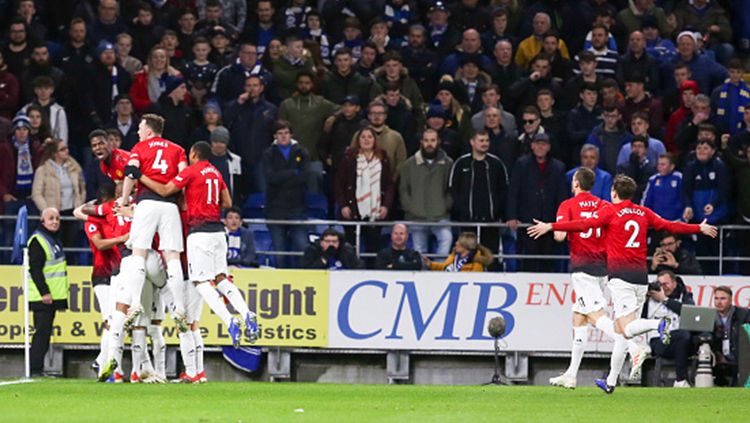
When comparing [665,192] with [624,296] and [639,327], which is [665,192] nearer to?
[624,296]

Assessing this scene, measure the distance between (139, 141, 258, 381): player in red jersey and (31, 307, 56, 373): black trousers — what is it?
3658 mm

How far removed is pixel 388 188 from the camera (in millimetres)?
24328

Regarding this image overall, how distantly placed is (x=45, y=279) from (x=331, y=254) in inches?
160

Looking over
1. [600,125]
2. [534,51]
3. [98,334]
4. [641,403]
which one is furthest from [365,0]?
[641,403]

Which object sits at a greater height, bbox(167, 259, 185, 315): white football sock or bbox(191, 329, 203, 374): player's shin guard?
bbox(167, 259, 185, 315): white football sock

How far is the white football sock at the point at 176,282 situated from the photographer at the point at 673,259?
24.7ft

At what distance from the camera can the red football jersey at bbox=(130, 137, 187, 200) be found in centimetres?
1784

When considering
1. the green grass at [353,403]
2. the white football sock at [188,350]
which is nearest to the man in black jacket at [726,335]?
the green grass at [353,403]

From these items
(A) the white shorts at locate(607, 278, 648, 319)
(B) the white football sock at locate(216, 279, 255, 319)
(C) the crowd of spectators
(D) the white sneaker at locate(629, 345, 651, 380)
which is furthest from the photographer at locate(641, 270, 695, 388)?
(B) the white football sock at locate(216, 279, 255, 319)

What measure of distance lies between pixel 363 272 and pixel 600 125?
14.1 feet

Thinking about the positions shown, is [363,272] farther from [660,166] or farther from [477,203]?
[660,166]

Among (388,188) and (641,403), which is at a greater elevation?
(388,188)

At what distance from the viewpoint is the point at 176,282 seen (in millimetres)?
18188

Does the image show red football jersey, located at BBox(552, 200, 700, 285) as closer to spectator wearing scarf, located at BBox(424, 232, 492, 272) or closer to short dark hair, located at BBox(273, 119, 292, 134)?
spectator wearing scarf, located at BBox(424, 232, 492, 272)
